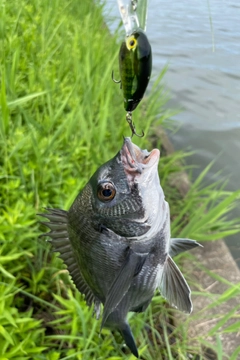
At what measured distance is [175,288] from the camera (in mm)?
1101

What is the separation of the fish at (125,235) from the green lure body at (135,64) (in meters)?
0.18

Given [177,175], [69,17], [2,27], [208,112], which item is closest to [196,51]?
[208,112]

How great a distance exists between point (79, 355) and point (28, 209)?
65 cm

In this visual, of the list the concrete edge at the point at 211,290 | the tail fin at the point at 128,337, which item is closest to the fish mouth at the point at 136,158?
the tail fin at the point at 128,337

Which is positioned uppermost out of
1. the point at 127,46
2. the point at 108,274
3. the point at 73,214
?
the point at 127,46

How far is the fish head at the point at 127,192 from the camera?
0.98 meters

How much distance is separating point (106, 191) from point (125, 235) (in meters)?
0.13

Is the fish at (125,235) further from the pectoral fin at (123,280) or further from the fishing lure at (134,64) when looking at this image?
the fishing lure at (134,64)

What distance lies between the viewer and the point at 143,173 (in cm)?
98

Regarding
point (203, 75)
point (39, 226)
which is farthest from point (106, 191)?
point (203, 75)

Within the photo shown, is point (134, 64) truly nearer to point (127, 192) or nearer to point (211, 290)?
point (127, 192)

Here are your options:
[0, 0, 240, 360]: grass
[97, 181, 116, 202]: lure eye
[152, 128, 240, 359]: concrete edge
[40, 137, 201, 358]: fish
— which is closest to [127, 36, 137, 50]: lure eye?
[40, 137, 201, 358]: fish

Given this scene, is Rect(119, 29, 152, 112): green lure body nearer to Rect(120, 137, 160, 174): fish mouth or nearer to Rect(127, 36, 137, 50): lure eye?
Rect(127, 36, 137, 50): lure eye

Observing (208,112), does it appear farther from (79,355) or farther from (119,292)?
(119,292)
